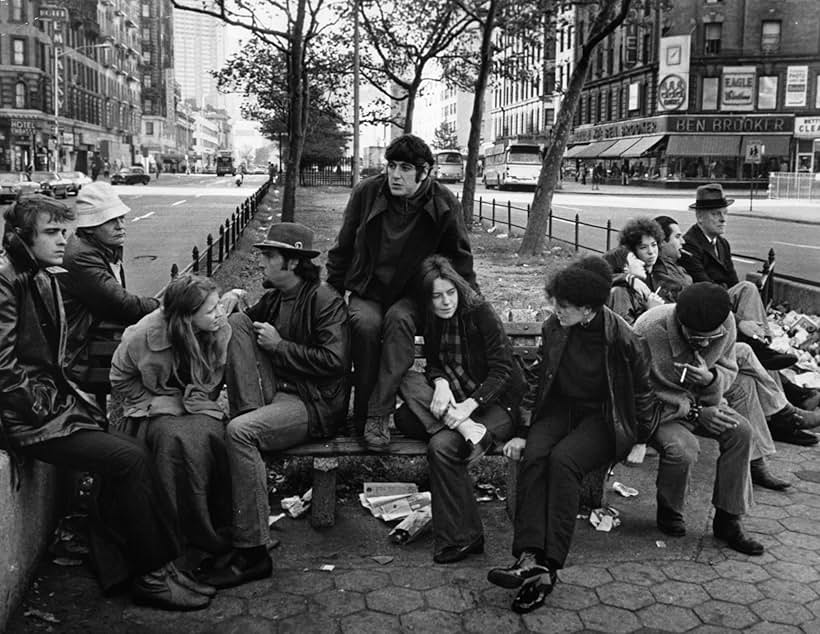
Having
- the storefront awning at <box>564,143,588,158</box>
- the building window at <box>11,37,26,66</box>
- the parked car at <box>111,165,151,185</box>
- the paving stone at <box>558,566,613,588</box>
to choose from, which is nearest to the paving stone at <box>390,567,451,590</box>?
the paving stone at <box>558,566,613,588</box>

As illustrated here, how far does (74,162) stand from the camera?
95.2m

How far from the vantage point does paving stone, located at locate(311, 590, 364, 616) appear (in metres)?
4.31

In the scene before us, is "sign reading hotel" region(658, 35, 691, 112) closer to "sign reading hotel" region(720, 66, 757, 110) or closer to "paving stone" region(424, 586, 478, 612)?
"sign reading hotel" region(720, 66, 757, 110)

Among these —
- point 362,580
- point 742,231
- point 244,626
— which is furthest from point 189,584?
point 742,231

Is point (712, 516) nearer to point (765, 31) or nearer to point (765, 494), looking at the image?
point (765, 494)

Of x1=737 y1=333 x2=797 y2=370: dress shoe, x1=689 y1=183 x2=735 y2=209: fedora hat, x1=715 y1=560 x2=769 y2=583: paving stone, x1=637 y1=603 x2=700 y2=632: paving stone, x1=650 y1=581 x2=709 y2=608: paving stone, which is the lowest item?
x1=637 y1=603 x2=700 y2=632: paving stone

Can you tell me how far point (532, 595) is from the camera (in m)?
4.30

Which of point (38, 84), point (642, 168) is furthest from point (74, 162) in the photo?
point (642, 168)

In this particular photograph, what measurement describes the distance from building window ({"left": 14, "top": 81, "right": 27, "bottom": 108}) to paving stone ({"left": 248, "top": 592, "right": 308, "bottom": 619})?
80167mm

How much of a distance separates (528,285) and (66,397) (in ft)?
35.6

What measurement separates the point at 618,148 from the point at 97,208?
2575 inches

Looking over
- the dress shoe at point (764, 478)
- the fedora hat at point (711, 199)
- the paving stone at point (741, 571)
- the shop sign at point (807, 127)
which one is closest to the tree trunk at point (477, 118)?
the fedora hat at point (711, 199)

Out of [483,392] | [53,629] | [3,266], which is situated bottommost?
[53,629]

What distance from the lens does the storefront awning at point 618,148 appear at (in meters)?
65.6
